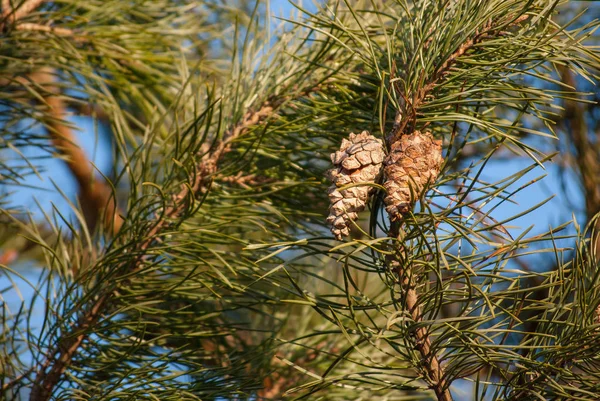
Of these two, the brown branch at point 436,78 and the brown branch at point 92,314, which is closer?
the brown branch at point 436,78

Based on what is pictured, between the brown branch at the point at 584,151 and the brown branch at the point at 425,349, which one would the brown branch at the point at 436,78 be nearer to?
the brown branch at the point at 425,349

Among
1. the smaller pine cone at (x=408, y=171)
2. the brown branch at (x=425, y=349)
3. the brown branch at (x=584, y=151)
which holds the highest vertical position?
the brown branch at (x=584, y=151)

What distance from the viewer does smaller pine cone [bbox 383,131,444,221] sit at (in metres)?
0.47

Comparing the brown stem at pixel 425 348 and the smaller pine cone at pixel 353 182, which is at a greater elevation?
the smaller pine cone at pixel 353 182

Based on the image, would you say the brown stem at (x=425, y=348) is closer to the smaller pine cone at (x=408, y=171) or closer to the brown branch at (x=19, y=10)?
the smaller pine cone at (x=408, y=171)

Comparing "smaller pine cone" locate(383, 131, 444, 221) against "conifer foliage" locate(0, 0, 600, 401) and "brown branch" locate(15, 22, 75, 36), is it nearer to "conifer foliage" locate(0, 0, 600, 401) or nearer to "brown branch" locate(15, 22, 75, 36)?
"conifer foliage" locate(0, 0, 600, 401)

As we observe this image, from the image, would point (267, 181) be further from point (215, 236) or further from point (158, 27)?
point (158, 27)

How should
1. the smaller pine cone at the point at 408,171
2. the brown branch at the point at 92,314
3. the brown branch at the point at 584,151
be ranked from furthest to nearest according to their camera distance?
1. the brown branch at the point at 584,151
2. the brown branch at the point at 92,314
3. the smaller pine cone at the point at 408,171

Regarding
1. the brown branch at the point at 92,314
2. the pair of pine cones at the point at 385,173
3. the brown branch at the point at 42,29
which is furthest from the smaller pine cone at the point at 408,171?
the brown branch at the point at 42,29

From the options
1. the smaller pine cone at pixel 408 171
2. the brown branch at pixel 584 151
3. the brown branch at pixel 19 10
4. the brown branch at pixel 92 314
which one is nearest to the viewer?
the smaller pine cone at pixel 408 171

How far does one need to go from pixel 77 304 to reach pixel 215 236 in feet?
0.45

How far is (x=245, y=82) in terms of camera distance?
2.32 feet

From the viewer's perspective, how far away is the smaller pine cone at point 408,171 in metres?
0.47

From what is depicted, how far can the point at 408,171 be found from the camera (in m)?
0.47
